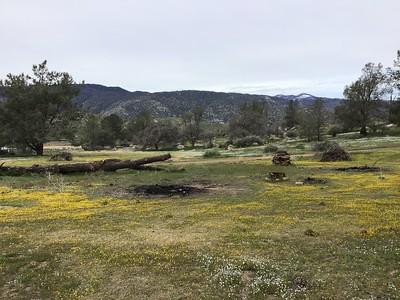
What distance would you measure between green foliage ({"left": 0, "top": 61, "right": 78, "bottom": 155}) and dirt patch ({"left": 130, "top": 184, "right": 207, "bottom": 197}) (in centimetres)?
4169

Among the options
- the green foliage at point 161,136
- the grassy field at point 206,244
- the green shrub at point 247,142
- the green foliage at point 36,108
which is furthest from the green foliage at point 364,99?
the grassy field at point 206,244

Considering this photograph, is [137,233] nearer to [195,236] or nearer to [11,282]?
[195,236]

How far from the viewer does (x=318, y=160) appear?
42844mm

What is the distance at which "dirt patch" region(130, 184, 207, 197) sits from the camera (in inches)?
939

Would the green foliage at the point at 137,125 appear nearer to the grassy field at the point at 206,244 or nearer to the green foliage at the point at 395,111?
the green foliage at the point at 395,111

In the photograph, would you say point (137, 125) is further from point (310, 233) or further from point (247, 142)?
point (310, 233)

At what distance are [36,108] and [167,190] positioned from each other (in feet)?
151

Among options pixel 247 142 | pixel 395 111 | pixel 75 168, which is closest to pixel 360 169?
pixel 75 168

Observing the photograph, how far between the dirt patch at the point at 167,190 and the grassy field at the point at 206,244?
0.96 metres

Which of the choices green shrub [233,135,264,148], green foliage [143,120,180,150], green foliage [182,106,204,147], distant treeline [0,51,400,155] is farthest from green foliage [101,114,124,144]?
green shrub [233,135,264,148]

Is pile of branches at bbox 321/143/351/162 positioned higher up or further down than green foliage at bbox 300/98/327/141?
further down

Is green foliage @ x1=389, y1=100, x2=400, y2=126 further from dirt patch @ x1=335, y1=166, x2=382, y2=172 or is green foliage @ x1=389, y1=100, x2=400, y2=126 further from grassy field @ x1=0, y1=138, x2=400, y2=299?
grassy field @ x1=0, y1=138, x2=400, y2=299

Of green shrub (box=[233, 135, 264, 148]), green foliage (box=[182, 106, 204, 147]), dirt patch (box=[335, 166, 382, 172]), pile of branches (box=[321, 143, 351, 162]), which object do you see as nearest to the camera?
dirt patch (box=[335, 166, 382, 172])

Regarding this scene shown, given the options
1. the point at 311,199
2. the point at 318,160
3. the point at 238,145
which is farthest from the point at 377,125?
the point at 311,199
